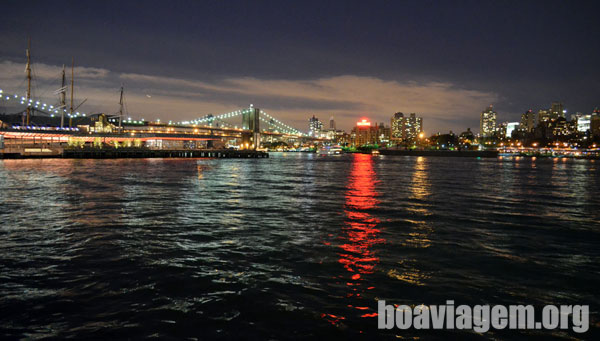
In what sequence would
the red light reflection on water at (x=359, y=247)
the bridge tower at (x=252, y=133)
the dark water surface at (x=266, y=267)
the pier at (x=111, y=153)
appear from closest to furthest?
the dark water surface at (x=266, y=267), the red light reflection on water at (x=359, y=247), the pier at (x=111, y=153), the bridge tower at (x=252, y=133)

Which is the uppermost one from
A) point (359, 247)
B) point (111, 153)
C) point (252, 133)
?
point (252, 133)

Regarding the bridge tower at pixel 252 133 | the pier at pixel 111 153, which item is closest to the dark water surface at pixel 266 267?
the pier at pixel 111 153

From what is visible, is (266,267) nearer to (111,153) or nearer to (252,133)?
(111,153)

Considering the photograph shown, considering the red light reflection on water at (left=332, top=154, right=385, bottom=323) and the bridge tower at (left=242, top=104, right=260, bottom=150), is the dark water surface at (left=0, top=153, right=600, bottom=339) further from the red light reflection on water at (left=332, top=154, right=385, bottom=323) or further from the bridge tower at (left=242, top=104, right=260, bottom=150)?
the bridge tower at (left=242, top=104, right=260, bottom=150)

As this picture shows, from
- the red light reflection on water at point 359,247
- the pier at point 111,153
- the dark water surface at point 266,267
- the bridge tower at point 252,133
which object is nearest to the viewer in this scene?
the dark water surface at point 266,267

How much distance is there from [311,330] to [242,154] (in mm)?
111522

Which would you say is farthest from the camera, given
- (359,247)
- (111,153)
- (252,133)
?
(252,133)

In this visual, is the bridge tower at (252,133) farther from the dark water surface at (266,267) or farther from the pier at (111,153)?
the dark water surface at (266,267)

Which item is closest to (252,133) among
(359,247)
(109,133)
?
(109,133)

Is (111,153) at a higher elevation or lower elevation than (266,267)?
higher

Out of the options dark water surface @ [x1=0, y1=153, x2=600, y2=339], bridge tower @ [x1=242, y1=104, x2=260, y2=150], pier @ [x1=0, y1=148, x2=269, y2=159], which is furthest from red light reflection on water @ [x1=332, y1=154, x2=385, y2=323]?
bridge tower @ [x1=242, y1=104, x2=260, y2=150]

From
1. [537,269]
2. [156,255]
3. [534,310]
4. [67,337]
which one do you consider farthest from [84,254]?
[537,269]

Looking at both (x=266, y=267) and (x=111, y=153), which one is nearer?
(x=266, y=267)

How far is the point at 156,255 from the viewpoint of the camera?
9.24 meters
